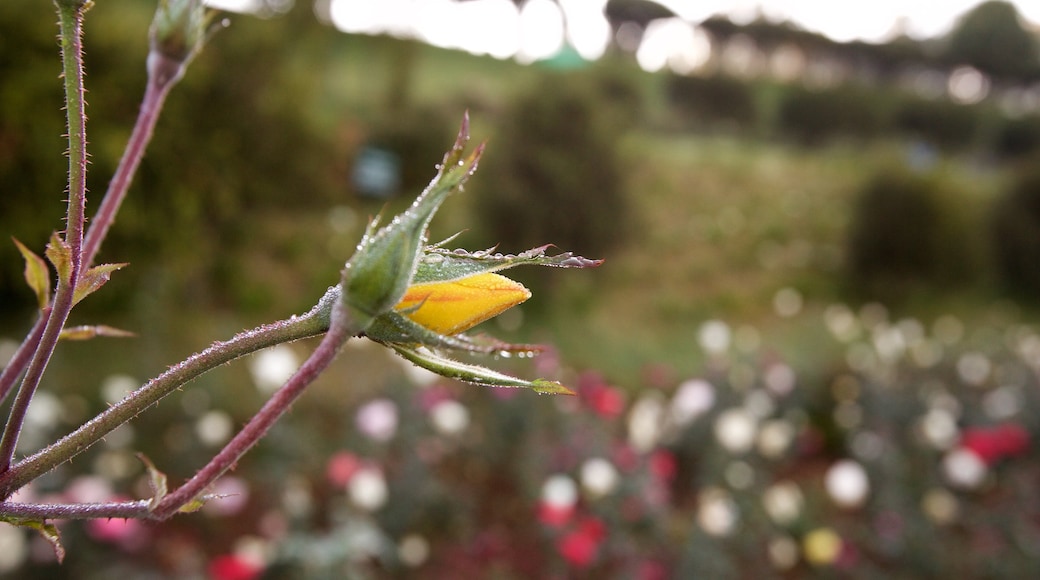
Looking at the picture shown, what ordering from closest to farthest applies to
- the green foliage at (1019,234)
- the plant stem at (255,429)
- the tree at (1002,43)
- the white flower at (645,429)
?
the plant stem at (255,429)
the white flower at (645,429)
the green foliage at (1019,234)
the tree at (1002,43)

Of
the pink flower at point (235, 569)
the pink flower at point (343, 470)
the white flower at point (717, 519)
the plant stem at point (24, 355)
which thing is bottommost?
the white flower at point (717, 519)

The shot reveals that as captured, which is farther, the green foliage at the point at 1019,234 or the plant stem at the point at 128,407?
the green foliage at the point at 1019,234

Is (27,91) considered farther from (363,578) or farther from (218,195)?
(363,578)

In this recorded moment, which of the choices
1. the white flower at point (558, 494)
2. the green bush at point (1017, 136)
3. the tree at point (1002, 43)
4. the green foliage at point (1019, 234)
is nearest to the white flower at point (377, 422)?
the white flower at point (558, 494)

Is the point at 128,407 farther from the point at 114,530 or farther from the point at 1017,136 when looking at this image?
the point at 1017,136

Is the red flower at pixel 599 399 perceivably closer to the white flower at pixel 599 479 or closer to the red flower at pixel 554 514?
the white flower at pixel 599 479

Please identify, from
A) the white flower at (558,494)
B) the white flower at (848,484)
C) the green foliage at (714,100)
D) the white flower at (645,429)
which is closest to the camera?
the white flower at (558,494)

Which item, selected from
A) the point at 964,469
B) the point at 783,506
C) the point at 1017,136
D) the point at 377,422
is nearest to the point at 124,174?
the point at 377,422
